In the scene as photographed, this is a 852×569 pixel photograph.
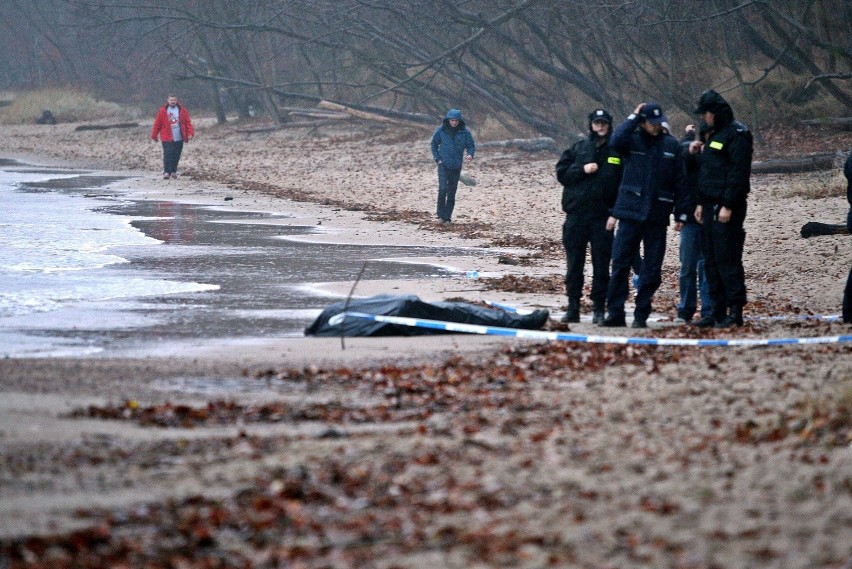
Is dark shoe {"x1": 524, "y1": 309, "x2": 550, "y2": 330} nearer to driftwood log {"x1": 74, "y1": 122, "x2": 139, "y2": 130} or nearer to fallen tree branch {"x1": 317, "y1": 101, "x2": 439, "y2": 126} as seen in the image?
fallen tree branch {"x1": 317, "y1": 101, "x2": 439, "y2": 126}

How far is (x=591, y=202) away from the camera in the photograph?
35.3 feet

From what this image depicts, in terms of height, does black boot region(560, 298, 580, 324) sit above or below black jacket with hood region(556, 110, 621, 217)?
below

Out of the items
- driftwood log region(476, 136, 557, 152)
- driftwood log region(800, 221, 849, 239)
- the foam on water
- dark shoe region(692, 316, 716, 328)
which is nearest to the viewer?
dark shoe region(692, 316, 716, 328)

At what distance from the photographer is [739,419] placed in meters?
6.93

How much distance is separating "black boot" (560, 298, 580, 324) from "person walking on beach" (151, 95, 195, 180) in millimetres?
18661

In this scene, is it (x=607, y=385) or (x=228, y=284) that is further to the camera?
(x=228, y=284)

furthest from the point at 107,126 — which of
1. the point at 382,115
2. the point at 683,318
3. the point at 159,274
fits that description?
the point at 683,318

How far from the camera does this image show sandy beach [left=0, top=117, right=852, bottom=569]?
5094 mm

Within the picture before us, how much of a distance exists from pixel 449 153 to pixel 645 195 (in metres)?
9.58

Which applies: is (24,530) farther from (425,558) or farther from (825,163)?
(825,163)

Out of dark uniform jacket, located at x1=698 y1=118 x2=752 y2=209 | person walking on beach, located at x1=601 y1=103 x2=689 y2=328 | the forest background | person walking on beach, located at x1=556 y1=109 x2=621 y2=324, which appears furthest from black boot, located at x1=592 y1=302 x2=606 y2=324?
the forest background

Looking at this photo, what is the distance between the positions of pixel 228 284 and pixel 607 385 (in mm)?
6413

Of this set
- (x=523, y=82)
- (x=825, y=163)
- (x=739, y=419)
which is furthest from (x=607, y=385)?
(x=523, y=82)

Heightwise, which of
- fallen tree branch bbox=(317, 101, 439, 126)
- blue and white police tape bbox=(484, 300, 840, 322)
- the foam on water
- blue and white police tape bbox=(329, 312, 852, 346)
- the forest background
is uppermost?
the forest background
